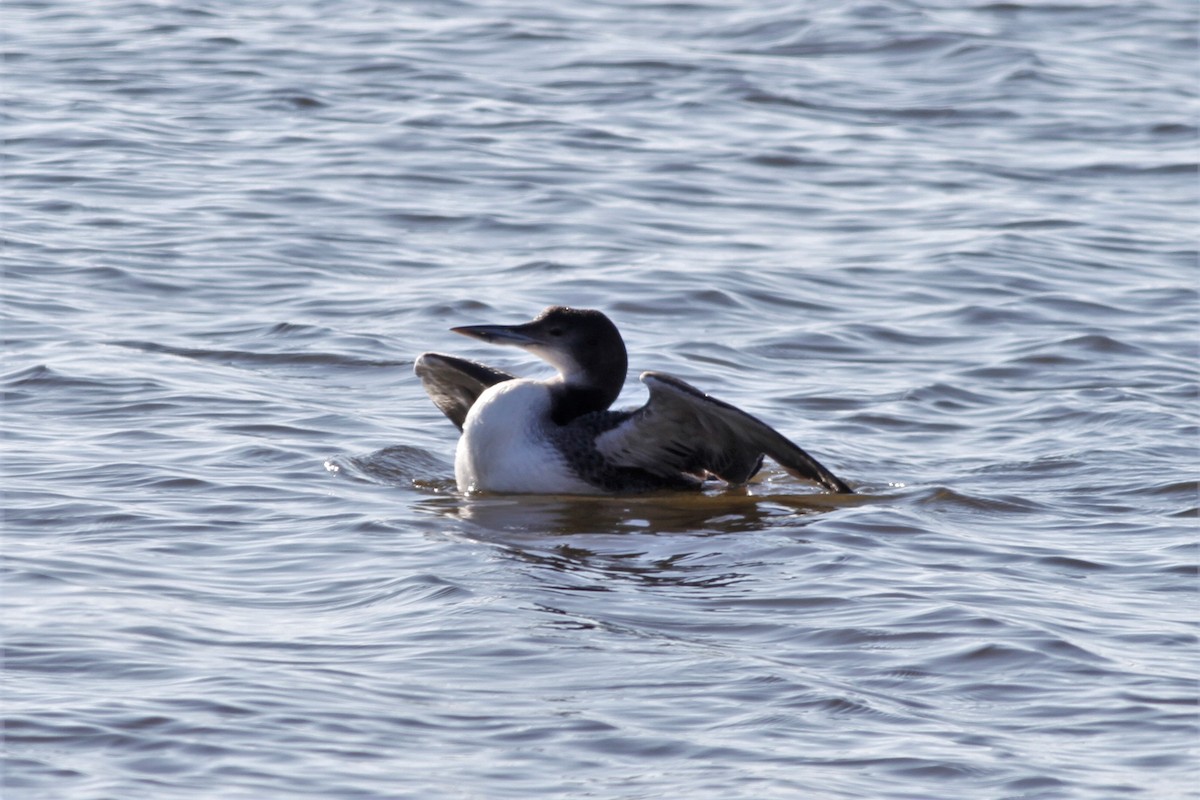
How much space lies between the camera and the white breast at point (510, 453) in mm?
7438

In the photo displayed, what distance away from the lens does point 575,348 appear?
7.64 m

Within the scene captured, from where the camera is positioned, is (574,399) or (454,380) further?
(454,380)

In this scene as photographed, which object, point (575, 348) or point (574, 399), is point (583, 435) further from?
point (575, 348)

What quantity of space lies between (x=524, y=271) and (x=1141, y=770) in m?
6.29

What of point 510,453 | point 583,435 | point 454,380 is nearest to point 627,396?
point 454,380

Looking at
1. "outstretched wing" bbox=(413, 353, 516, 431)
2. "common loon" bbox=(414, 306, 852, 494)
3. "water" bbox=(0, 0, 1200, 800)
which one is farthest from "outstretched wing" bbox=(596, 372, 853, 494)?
"outstretched wing" bbox=(413, 353, 516, 431)

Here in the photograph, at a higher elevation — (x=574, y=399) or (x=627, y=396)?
(x=574, y=399)

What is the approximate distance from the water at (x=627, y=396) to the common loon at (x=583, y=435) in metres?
0.16

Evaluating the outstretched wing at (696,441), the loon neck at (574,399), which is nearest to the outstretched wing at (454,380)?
the loon neck at (574,399)

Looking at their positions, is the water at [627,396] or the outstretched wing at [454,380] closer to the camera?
the water at [627,396]

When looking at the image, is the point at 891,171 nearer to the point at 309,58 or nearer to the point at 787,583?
the point at 309,58

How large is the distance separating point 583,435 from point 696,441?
0.44m

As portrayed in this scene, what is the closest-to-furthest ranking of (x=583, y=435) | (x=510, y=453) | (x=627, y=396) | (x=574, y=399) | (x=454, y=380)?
(x=510, y=453), (x=583, y=435), (x=574, y=399), (x=454, y=380), (x=627, y=396)

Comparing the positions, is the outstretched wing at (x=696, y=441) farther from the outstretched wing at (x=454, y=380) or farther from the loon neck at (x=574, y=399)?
the outstretched wing at (x=454, y=380)
